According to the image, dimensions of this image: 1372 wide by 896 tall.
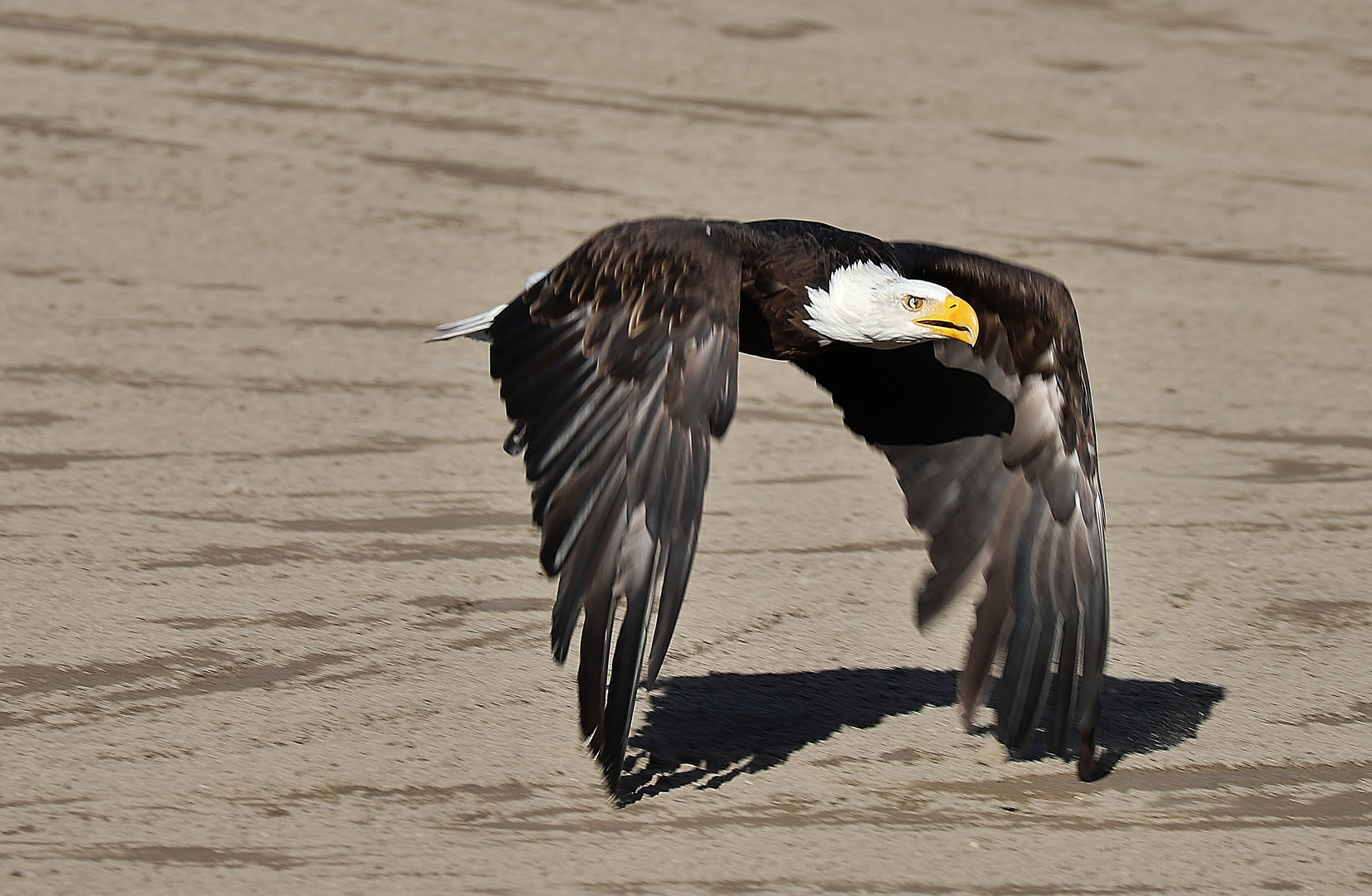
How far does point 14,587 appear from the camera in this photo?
4859 millimetres

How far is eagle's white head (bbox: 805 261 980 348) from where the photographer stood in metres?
4.21

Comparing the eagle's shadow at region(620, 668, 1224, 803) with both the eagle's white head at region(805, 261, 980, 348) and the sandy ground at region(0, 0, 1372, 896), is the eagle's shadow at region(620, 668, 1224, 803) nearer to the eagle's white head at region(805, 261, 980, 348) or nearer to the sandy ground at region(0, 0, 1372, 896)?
the sandy ground at region(0, 0, 1372, 896)

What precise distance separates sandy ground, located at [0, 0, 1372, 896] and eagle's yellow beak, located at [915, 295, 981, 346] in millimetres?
956

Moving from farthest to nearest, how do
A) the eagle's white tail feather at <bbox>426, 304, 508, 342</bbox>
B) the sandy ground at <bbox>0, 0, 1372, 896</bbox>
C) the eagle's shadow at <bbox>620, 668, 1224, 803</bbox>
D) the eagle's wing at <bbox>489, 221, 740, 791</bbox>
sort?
the eagle's white tail feather at <bbox>426, 304, 508, 342</bbox>, the eagle's shadow at <bbox>620, 668, 1224, 803</bbox>, the sandy ground at <bbox>0, 0, 1372, 896</bbox>, the eagle's wing at <bbox>489, 221, 740, 791</bbox>

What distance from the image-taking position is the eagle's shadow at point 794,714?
4.20 m

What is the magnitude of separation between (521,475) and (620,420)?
2.39 m

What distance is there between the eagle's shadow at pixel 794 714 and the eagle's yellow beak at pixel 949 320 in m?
0.96

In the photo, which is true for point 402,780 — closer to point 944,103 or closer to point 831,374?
point 831,374

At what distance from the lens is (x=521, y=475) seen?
598 cm

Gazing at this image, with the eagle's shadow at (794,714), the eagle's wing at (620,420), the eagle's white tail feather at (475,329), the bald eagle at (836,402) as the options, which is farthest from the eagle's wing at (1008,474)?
the eagle's wing at (620,420)

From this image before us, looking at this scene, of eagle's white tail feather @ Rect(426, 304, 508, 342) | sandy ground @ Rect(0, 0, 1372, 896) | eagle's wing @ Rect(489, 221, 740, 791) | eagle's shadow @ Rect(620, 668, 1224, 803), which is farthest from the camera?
eagle's white tail feather @ Rect(426, 304, 508, 342)

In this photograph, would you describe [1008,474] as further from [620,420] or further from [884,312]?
[620,420]

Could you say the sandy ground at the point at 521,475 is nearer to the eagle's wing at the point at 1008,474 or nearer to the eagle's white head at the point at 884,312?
the eagle's wing at the point at 1008,474

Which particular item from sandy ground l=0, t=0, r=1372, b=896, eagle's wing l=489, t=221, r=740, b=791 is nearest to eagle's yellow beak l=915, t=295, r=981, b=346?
eagle's wing l=489, t=221, r=740, b=791
